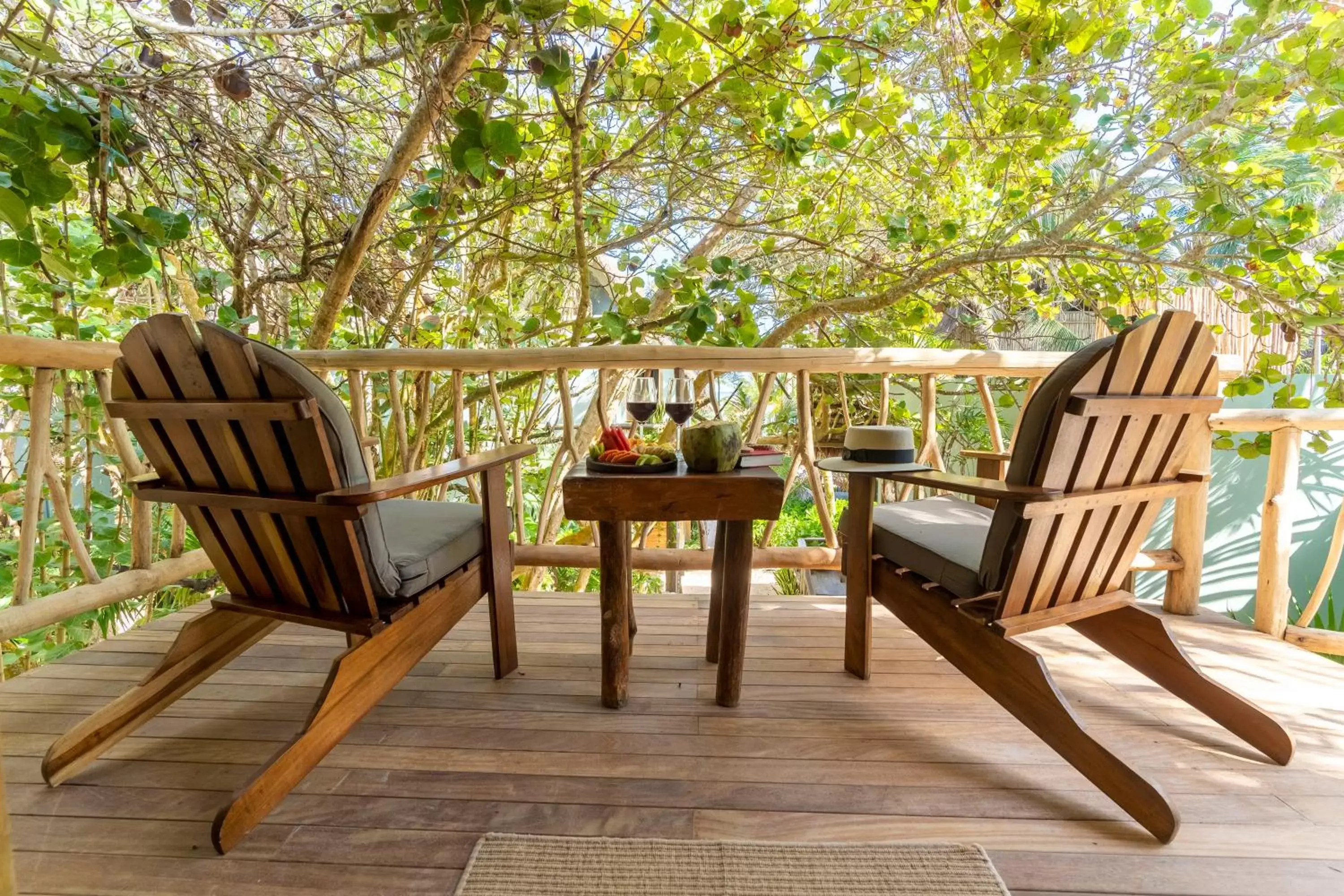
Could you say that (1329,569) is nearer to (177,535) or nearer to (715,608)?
(715,608)

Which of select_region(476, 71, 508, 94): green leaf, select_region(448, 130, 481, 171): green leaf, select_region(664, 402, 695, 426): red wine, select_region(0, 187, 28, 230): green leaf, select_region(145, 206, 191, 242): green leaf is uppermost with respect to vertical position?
select_region(476, 71, 508, 94): green leaf

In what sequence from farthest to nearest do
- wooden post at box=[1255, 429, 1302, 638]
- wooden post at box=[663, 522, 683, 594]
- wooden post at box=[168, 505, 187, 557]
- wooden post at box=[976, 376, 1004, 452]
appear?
wooden post at box=[663, 522, 683, 594], wooden post at box=[976, 376, 1004, 452], wooden post at box=[168, 505, 187, 557], wooden post at box=[1255, 429, 1302, 638]

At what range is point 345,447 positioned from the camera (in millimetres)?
1151

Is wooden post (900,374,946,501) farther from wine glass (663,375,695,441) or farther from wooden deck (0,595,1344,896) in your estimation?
wine glass (663,375,695,441)

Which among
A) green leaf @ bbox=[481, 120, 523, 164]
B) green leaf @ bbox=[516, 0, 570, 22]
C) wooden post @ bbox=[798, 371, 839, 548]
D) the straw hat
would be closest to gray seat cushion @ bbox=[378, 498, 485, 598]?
the straw hat

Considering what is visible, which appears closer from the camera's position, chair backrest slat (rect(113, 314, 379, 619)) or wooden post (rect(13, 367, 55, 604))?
chair backrest slat (rect(113, 314, 379, 619))

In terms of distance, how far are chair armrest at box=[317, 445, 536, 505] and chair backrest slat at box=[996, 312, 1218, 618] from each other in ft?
4.02

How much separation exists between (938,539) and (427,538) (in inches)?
50.5

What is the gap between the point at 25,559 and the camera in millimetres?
1677

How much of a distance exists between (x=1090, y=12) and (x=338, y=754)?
3128mm

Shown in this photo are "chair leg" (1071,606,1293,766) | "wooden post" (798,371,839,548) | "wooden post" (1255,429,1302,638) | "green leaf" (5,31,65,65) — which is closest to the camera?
"green leaf" (5,31,65,65)

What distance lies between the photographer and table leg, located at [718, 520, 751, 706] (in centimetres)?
149

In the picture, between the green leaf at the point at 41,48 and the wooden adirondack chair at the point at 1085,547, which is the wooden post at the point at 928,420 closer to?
the wooden adirondack chair at the point at 1085,547

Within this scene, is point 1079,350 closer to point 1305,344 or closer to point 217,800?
point 217,800
